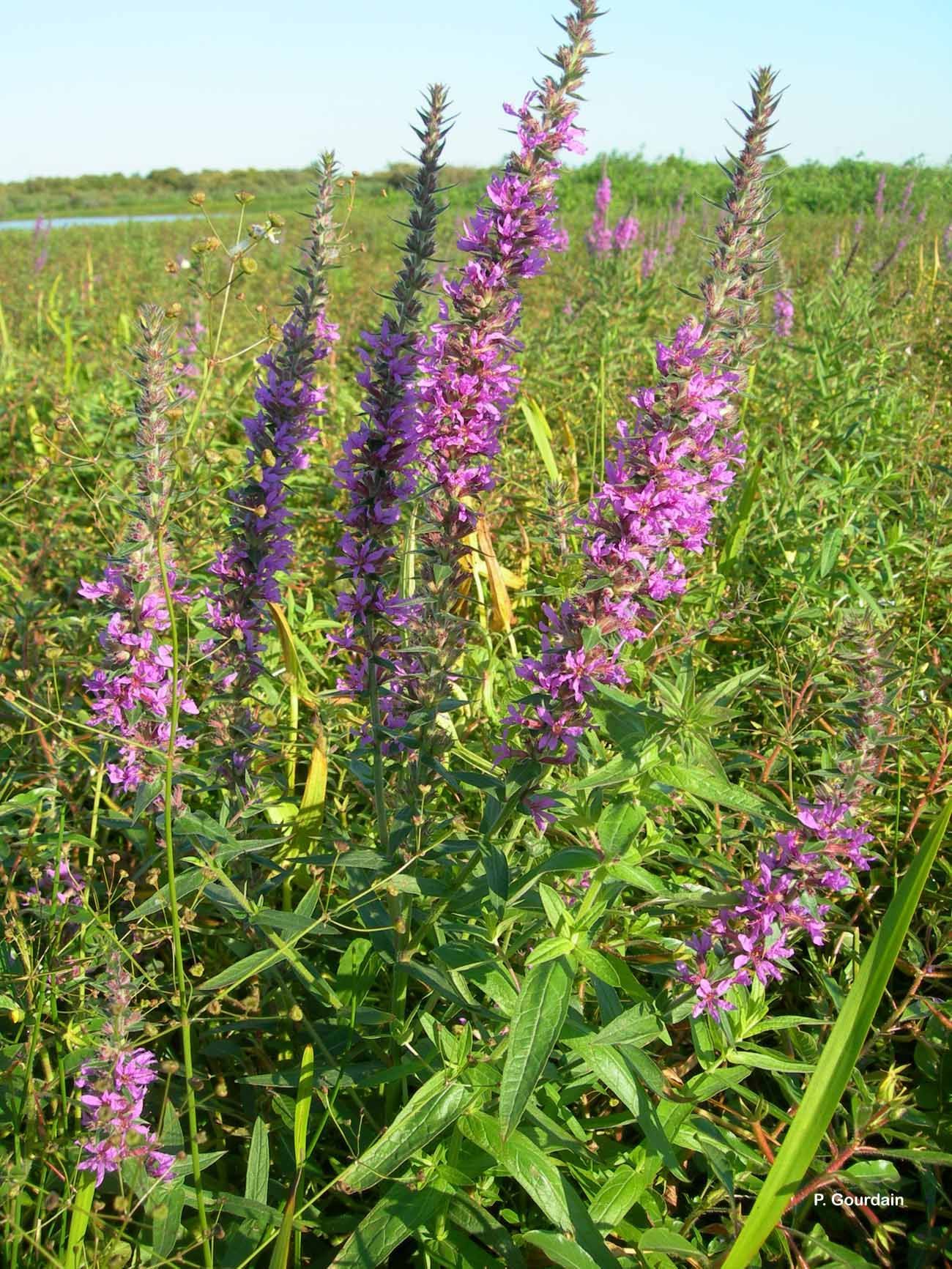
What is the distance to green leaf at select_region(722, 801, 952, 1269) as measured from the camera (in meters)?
1.62

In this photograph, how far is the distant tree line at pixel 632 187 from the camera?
1345 cm

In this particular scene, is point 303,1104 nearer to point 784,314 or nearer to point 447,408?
point 447,408

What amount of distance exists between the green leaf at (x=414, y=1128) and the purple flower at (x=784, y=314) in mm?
5708

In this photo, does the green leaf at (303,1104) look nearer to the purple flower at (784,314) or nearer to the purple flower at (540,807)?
the purple flower at (540,807)

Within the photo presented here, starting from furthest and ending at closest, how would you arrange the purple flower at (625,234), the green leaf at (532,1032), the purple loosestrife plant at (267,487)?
the purple flower at (625,234) < the purple loosestrife plant at (267,487) < the green leaf at (532,1032)

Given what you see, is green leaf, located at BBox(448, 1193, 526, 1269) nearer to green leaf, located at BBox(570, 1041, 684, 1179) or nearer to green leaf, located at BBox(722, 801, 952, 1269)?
green leaf, located at BBox(570, 1041, 684, 1179)

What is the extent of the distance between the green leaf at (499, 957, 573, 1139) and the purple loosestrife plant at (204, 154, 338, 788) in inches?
40.8

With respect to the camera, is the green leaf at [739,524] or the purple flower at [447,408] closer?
the purple flower at [447,408]

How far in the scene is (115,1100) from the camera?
1823 millimetres

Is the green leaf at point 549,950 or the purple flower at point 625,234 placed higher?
the purple flower at point 625,234

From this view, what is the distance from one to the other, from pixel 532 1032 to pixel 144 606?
1402mm

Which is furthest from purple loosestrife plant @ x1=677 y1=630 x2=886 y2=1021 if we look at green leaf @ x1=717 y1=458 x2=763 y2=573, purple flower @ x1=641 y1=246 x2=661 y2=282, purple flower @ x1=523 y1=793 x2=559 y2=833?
purple flower @ x1=641 y1=246 x2=661 y2=282

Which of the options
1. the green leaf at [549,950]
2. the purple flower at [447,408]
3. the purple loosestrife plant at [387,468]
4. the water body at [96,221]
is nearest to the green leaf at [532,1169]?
the green leaf at [549,950]

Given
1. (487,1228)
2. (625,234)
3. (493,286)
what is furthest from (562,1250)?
(625,234)
